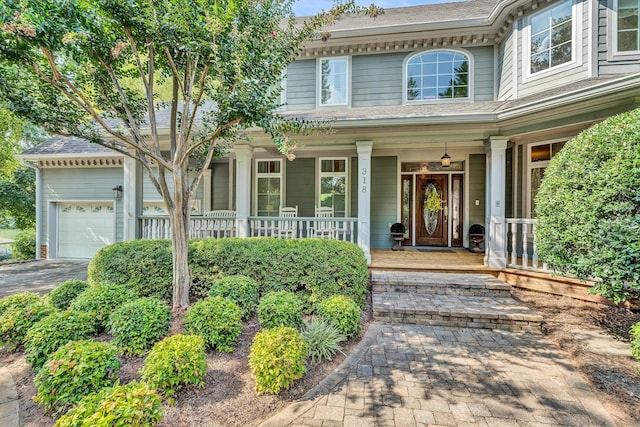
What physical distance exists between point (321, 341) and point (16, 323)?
3.61m

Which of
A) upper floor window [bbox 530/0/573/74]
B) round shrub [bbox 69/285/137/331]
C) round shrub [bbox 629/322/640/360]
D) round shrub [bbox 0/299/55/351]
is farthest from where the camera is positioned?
upper floor window [bbox 530/0/573/74]

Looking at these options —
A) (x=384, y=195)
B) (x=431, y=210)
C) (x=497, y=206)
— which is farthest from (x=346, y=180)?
(x=497, y=206)

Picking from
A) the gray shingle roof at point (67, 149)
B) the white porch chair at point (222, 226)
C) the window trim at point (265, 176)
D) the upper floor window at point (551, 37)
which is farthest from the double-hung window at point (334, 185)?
the gray shingle roof at point (67, 149)

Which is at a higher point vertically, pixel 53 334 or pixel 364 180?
pixel 364 180

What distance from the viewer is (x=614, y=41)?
5180 millimetres

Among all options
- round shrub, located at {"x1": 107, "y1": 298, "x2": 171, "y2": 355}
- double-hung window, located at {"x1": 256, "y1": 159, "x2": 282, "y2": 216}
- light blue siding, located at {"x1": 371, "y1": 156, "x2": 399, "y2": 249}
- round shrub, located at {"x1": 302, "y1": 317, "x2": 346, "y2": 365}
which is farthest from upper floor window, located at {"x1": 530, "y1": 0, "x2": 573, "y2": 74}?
round shrub, located at {"x1": 107, "y1": 298, "x2": 171, "y2": 355}

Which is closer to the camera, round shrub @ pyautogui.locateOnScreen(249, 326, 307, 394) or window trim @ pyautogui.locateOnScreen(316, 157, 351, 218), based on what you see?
round shrub @ pyautogui.locateOnScreen(249, 326, 307, 394)

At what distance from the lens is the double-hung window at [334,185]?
26.8 feet

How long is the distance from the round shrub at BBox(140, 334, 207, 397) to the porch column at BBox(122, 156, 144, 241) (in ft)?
15.7

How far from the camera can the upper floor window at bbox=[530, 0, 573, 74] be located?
5496 millimetres

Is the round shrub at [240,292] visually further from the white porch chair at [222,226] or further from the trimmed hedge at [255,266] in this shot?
the white porch chair at [222,226]

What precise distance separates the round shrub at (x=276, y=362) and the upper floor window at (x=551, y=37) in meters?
7.19

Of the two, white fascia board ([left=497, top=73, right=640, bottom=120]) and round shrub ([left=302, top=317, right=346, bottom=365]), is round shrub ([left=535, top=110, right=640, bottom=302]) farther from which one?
round shrub ([left=302, top=317, right=346, bottom=365])

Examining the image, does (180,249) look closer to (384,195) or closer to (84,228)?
(384,195)
